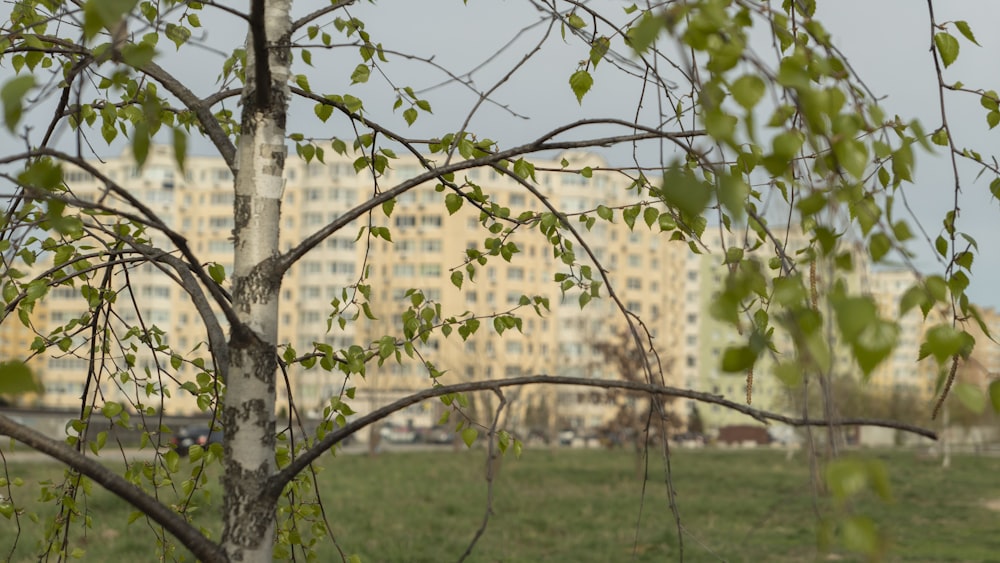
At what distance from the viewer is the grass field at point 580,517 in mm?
14438

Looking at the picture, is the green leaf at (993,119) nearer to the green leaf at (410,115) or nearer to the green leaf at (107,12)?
the green leaf at (410,115)

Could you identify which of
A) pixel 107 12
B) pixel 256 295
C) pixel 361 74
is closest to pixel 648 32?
pixel 107 12

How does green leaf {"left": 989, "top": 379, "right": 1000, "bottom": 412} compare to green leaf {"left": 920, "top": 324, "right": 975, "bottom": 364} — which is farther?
green leaf {"left": 989, "top": 379, "right": 1000, "bottom": 412}

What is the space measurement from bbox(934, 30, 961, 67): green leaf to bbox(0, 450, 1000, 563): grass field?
228 inches

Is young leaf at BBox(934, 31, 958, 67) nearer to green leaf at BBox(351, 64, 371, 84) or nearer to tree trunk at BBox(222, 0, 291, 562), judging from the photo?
tree trunk at BBox(222, 0, 291, 562)

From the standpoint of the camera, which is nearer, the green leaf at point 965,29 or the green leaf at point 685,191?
the green leaf at point 685,191

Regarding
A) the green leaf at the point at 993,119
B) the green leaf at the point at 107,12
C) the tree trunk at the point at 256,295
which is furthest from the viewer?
the green leaf at the point at 993,119

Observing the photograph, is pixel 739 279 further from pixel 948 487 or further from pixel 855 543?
pixel 948 487

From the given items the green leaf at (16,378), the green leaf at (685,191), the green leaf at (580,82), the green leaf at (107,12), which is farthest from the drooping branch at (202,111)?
the green leaf at (685,191)

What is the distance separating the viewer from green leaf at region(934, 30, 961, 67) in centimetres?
232

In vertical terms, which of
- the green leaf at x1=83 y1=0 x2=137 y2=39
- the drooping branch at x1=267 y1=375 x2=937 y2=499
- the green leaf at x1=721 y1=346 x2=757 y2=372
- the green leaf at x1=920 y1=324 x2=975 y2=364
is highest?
the green leaf at x1=83 y1=0 x2=137 y2=39

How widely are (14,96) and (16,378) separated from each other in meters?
0.44

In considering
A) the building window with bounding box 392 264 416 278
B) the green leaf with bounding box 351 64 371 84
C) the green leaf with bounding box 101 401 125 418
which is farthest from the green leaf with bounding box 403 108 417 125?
the building window with bounding box 392 264 416 278

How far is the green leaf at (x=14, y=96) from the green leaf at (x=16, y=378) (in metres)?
0.39
